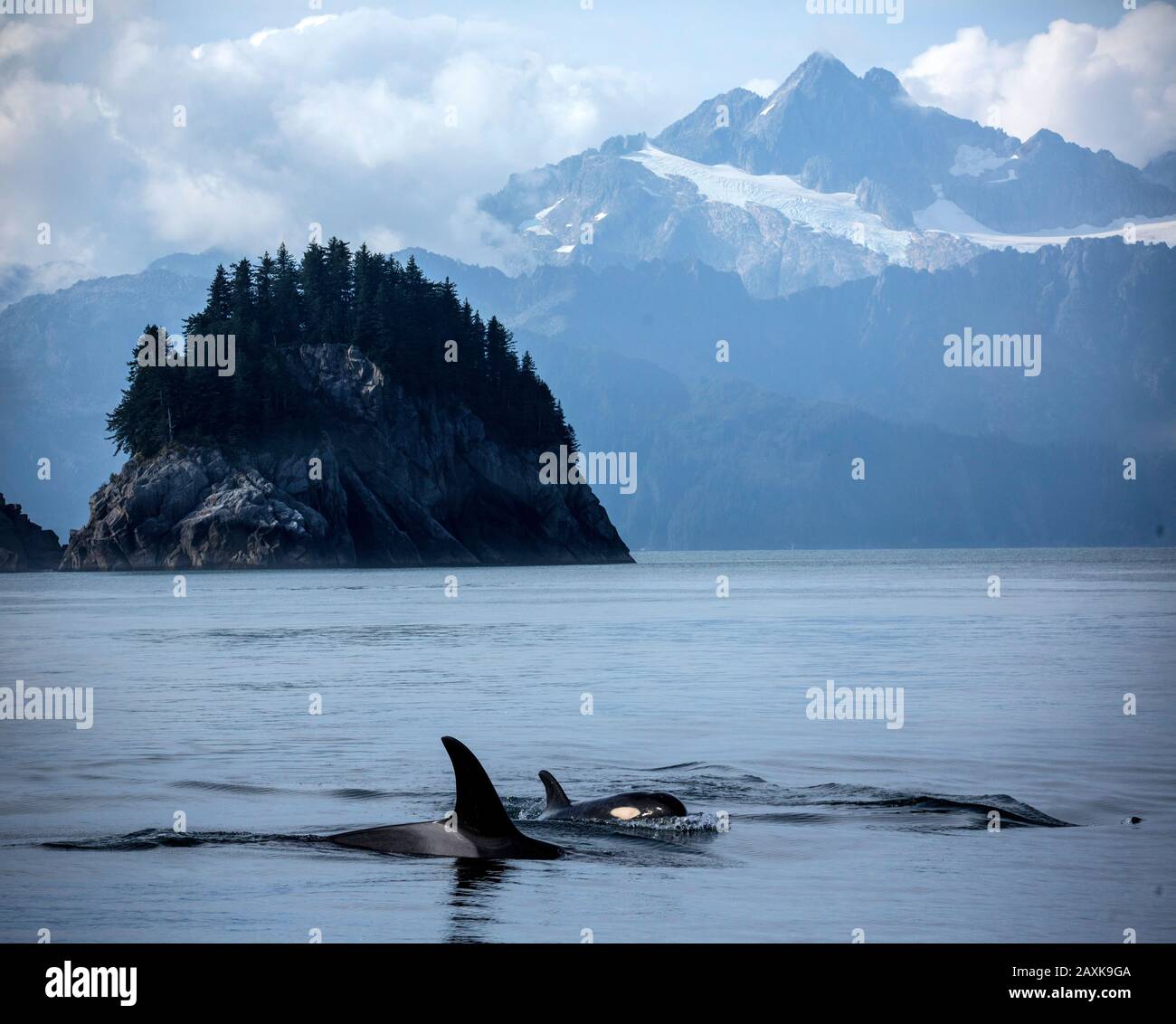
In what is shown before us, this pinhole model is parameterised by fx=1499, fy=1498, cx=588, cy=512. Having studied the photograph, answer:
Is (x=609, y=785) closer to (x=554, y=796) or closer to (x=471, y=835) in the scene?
(x=554, y=796)

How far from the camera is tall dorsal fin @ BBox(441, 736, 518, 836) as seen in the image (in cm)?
1886

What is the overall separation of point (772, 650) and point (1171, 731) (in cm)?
2760

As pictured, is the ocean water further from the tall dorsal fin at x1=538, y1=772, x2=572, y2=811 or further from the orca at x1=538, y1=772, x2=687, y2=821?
the tall dorsal fin at x1=538, y1=772, x2=572, y2=811

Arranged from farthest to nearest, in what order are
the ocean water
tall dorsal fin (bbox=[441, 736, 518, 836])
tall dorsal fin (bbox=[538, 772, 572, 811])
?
1. tall dorsal fin (bbox=[538, 772, 572, 811])
2. tall dorsal fin (bbox=[441, 736, 518, 836])
3. the ocean water

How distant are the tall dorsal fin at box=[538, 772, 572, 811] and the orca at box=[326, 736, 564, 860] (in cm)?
263

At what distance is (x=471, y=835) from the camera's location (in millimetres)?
20141

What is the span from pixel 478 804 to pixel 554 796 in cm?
414

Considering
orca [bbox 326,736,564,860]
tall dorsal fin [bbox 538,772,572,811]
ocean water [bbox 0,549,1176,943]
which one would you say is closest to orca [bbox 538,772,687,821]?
tall dorsal fin [bbox 538,772,572,811]

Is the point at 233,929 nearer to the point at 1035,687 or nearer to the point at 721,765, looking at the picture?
the point at 721,765

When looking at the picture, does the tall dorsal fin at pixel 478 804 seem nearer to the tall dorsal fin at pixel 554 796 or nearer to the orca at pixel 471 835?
the orca at pixel 471 835

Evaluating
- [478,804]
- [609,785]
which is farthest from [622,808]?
[609,785]

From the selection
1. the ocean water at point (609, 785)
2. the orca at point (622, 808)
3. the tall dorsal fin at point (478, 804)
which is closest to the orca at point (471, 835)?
the tall dorsal fin at point (478, 804)
